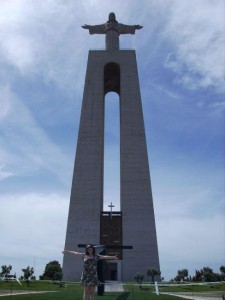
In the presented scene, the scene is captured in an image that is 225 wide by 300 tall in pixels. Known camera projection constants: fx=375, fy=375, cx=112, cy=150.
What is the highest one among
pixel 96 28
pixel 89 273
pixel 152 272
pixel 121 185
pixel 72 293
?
pixel 96 28

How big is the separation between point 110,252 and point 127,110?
39.6ft

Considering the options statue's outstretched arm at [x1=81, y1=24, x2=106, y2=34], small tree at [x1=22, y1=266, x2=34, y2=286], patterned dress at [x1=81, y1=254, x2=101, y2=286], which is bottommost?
patterned dress at [x1=81, y1=254, x2=101, y2=286]

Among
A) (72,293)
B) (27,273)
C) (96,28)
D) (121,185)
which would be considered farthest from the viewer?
(96,28)

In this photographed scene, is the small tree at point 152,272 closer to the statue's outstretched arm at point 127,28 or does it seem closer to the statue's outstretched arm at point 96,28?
the statue's outstretched arm at point 127,28

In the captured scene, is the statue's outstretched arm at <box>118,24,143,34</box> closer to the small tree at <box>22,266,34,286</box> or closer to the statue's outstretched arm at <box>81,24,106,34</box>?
the statue's outstretched arm at <box>81,24,106,34</box>

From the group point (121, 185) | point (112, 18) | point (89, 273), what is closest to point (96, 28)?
point (112, 18)

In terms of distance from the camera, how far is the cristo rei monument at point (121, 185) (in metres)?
27.1

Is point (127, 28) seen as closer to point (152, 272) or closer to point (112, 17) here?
point (112, 17)

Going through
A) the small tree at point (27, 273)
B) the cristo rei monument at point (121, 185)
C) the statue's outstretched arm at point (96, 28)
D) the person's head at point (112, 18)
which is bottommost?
the small tree at point (27, 273)

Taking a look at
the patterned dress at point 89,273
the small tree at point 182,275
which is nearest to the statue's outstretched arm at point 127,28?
the small tree at point 182,275

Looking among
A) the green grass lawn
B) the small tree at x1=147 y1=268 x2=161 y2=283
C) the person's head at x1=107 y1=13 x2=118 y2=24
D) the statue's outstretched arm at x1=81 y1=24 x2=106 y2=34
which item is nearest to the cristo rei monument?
the small tree at x1=147 y1=268 x2=161 y2=283

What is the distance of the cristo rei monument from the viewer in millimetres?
27062

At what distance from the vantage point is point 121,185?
29391mm

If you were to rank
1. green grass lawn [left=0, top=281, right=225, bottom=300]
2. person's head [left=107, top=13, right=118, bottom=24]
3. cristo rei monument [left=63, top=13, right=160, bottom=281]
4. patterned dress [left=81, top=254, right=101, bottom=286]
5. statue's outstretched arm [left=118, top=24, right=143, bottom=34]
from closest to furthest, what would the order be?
patterned dress [left=81, top=254, right=101, bottom=286] → green grass lawn [left=0, top=281, right=225, bottom=300] → cristo rei monument [left=63, top=13, right=160, bottom=281] → person's head [left=107, top=13, right=118, bottom=24] → statue's outstretched arm [left=118, top=24, right=143, bottom=34]
